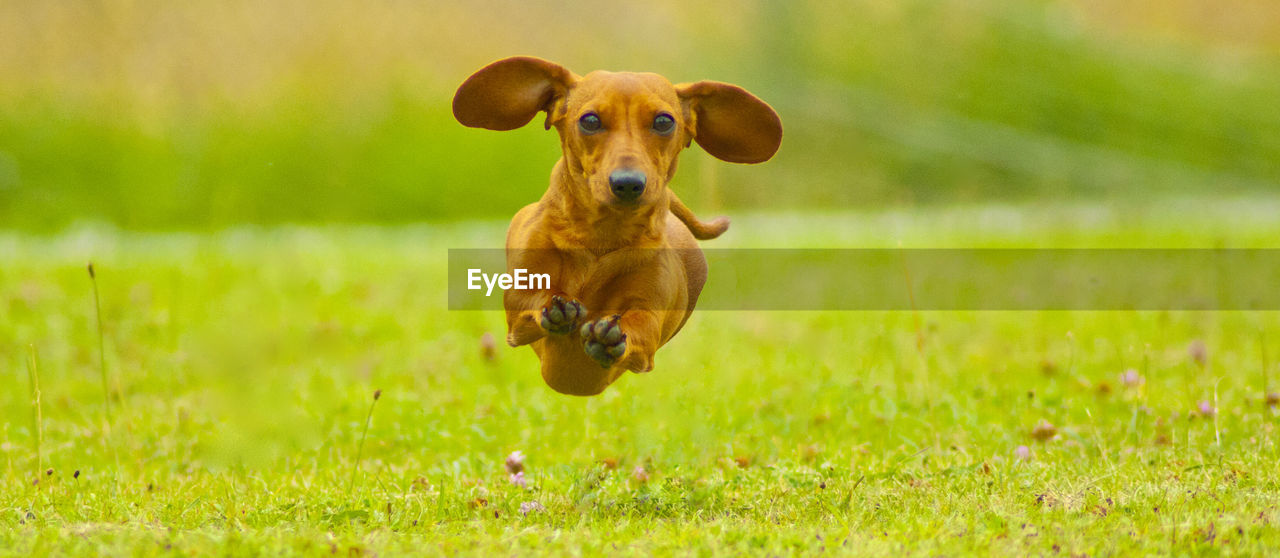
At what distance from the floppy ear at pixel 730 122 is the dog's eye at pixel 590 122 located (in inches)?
11.0

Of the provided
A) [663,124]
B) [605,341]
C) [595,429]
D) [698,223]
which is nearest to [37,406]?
[595,429]

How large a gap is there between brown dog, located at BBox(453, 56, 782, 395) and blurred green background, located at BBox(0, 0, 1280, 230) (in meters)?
13.2

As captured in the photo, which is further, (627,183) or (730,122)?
(730,122)

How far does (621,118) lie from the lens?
9.46 ft

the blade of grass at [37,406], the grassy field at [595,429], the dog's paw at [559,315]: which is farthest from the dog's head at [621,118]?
the blade of grass at [37,406]

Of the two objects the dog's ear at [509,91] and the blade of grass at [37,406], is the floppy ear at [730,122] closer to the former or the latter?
the dog's ear at [509,91]

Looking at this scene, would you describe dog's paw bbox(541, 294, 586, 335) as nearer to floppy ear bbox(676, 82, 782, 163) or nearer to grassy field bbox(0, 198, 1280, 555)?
floppy ear bbox(676, 82, 782, 163)

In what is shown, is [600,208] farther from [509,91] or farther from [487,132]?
[487,132]

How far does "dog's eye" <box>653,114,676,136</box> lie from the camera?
291 centimetres

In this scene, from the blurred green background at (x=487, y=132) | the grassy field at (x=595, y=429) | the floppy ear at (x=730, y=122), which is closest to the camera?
the floppy ear at (x=730, y=122)

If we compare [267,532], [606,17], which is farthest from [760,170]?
[267,532]

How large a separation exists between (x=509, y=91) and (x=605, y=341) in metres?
0.70

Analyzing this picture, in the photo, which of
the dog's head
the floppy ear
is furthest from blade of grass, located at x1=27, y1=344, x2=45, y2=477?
the floppy ear

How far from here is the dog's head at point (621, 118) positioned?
279cm
